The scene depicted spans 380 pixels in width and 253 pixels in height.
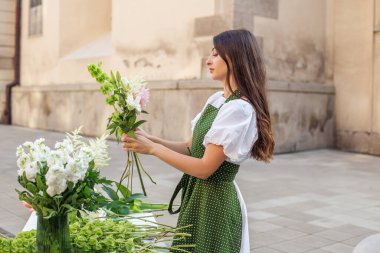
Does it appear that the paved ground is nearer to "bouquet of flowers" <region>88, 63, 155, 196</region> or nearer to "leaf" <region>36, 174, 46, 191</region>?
"bouquet of flowers" <region>88, 63, 155, 196</region>

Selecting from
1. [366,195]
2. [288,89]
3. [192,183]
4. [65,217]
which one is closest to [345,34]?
[288,89]

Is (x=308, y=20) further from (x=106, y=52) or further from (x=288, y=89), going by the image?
(x=106, y=52)

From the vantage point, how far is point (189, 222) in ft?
6.74

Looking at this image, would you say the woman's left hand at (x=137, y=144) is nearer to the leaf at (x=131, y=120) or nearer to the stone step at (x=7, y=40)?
the leaf at (x=131, y=120)

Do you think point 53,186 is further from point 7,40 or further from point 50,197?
point 7,40

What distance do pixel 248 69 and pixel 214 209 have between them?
1.78 feet

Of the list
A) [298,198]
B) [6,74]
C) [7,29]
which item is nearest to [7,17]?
[7,29]

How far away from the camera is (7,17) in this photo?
15555mm

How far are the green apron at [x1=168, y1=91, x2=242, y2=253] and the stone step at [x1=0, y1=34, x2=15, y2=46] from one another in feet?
48.3

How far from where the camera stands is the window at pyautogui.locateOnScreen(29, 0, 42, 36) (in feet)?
48.0

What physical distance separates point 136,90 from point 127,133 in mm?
175

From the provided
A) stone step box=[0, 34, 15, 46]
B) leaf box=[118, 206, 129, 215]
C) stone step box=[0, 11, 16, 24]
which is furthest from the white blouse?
stone step box=[0, 11, 16, 24]

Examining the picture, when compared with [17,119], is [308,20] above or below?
above

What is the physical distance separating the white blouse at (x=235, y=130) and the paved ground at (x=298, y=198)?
1.84 metres
